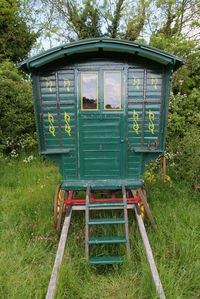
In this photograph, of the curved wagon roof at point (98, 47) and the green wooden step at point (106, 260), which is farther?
the curved wagon roof at point (98, 47)

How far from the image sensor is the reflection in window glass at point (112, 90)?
159 inches

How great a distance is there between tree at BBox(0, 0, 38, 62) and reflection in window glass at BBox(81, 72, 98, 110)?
10.1m

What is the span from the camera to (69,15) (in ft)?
45.8

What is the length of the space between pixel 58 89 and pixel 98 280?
364 cm

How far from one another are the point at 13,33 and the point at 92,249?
545 inches

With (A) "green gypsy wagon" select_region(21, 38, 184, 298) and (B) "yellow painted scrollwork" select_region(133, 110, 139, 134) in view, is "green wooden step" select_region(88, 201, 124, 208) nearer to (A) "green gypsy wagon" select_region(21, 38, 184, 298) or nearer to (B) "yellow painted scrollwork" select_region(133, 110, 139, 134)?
(A) "green gypsy wagon" select_region(21, 38, 184, 298)

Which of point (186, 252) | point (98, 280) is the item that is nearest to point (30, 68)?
point (98, 280)

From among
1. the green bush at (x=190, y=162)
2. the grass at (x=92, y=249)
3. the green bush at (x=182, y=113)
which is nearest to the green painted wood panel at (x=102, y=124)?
the grass at (x=92, y=249)

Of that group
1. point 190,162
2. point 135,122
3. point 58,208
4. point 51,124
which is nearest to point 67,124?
point 51,124

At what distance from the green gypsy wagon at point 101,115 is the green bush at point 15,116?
4.25 metres

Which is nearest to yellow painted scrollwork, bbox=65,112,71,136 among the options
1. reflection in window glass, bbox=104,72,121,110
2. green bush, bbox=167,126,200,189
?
reflection in window glass, bbox=104,72,121,110

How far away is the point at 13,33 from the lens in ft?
40.5

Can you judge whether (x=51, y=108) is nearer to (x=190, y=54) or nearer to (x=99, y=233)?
(x=99, y=233)

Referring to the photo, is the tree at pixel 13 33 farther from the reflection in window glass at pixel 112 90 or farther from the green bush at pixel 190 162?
the green bush at pixel 190 162
